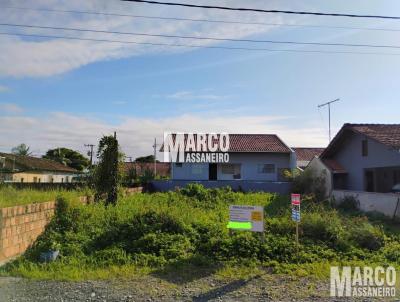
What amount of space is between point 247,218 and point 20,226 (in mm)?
5241

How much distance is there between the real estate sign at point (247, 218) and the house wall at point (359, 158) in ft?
36.5

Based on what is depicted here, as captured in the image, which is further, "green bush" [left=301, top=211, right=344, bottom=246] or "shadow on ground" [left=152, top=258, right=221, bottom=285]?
"green bush" [left=301, top=211, right=344, bottom=246]

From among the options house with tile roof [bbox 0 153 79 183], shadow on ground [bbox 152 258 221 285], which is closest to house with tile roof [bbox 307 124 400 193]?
shadow on ground [bbox 152 258 221 285]

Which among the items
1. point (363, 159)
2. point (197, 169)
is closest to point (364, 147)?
point (363, 159)

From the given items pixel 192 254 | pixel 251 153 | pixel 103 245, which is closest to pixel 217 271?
pixel 192 254

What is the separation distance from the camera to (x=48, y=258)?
8.88 metres

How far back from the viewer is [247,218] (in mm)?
9875

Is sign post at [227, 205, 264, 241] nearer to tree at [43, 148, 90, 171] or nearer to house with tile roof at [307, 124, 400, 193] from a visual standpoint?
house with tile roof at [307, 124, 400, 193]

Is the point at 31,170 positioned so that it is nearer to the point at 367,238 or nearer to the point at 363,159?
the point at 363,159

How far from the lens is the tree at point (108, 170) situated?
1505 centimetres

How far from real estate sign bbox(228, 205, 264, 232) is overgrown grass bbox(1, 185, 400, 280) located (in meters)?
0.27

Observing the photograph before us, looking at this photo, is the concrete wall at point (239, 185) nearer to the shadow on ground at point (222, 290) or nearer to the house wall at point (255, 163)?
the house wall at point (255, 163)

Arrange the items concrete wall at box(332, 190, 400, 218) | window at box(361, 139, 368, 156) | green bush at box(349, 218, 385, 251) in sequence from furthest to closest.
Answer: window at box(361, 139, 368, 156) → concrete wall at box(332, 190, 400, 218) → green bush at box(349, 218, 385, 251)

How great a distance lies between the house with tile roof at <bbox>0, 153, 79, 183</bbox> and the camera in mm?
45603
